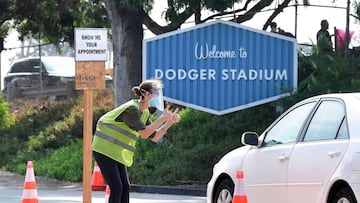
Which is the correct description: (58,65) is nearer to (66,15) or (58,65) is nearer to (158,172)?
(66,15)

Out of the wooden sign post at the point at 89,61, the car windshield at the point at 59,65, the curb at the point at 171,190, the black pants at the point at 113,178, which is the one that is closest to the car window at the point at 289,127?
the black pants at the point at 113,178

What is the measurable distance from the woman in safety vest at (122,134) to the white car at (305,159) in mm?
1004

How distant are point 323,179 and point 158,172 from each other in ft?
37.4

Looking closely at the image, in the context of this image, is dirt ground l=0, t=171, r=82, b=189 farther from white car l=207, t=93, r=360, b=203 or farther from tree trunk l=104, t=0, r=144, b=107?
white car l=207, t=93, r=360, b=203

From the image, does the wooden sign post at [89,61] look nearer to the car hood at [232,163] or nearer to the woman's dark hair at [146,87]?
the woman's dark hair at [146,87]

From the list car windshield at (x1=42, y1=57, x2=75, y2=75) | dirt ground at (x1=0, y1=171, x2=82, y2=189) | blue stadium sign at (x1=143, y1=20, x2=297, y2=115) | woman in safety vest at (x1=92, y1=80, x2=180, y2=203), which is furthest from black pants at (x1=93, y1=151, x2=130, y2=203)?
car windshield at (x1=42, y1=57, x2=75, y2=75)

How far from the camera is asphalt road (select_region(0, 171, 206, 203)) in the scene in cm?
1670

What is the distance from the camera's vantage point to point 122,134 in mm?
10633

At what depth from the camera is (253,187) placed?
422 inches

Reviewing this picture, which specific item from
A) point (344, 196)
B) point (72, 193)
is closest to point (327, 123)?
point (344, 196)

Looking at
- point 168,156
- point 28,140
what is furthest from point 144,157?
point 28,140

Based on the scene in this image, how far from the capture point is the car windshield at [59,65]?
35.3 metres

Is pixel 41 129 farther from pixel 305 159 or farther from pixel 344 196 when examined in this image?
pixel 344 196

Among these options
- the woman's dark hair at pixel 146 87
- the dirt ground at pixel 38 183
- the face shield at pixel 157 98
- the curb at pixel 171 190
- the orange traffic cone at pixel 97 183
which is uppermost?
the woman's dark hair at pixel 146 87
